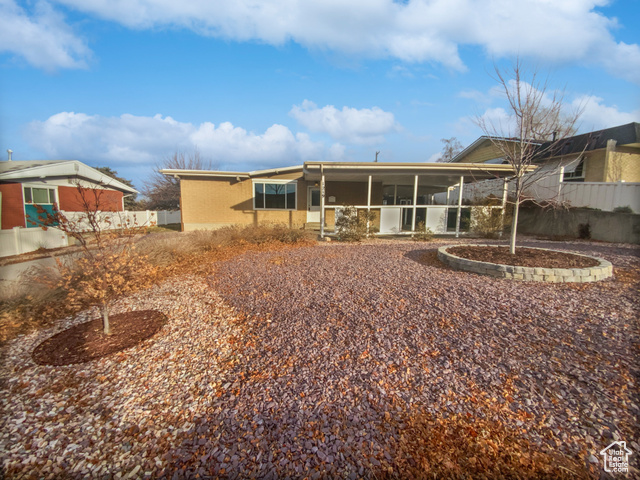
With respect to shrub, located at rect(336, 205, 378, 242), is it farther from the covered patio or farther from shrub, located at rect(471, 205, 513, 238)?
shrub, located at rect(471, 205, 513, 238)

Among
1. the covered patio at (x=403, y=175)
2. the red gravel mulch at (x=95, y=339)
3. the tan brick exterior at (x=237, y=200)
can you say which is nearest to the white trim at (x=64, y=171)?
the tan brick exterior at (x=237, y=200)

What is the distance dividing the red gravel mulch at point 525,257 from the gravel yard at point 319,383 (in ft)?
3.00

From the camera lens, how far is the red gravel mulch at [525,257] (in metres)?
5.24

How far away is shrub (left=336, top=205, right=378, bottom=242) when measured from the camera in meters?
9.62

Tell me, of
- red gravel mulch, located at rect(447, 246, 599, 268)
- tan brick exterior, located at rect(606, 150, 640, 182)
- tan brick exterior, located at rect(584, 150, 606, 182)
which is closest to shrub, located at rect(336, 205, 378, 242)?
red gravel mulch, located at rect(447, 246, 599, 268)

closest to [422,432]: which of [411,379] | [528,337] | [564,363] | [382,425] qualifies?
[382,425]

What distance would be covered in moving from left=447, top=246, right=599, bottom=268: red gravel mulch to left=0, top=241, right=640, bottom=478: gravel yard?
3.00 feet

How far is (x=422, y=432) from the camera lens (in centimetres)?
192

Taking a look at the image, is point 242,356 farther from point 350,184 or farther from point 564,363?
point 350,184

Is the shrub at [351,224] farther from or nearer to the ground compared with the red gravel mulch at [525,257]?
farther from the ground

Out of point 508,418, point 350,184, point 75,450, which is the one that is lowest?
point 75,450

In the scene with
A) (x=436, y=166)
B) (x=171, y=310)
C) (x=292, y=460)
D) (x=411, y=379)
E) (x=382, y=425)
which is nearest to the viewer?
(x=292, y=460)

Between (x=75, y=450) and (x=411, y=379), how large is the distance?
2466mm

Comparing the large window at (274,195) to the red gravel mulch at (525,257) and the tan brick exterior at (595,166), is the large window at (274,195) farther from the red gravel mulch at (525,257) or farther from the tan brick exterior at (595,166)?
the tan brick exterior at (595,166)
